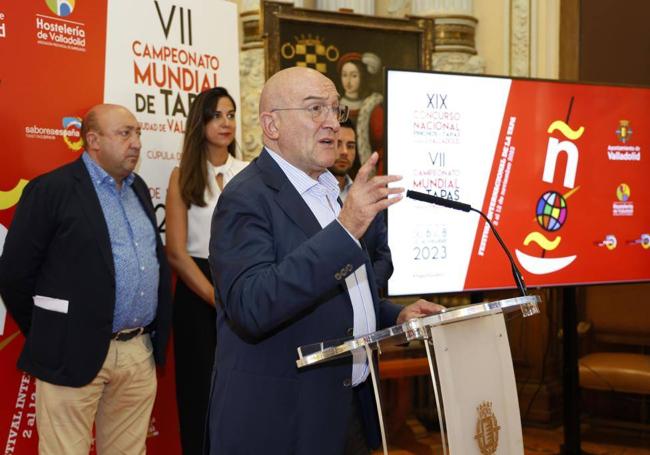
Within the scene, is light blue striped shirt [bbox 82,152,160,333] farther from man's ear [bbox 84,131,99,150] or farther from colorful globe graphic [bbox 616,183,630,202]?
colorful globe graphic [bbox 616,183,630,202]

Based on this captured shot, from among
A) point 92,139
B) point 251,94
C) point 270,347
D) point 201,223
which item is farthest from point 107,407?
point 251,94

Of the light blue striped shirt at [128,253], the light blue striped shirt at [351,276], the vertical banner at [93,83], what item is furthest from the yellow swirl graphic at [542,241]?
the light blue striped shirt at [351,276]

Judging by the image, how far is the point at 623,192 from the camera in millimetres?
4402

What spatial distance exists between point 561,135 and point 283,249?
2.63 metres

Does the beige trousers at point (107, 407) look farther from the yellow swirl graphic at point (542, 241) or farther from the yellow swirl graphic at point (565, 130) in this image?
the yellow swirl graphic at point (565, 130)

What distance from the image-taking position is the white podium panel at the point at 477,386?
1.84 metres

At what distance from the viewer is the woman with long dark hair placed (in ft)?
12.8

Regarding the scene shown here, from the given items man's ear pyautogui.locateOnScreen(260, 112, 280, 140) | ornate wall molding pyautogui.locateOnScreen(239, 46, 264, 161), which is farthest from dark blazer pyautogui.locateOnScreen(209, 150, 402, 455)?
ornate wall molding pyautogui.locateOnScreen(239, 46, 264, 161)

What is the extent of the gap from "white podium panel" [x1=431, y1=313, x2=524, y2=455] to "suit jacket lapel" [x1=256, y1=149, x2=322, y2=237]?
41 cm

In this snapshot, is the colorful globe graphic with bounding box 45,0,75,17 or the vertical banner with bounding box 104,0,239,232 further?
the vertical banner with bounding box 104,0,239,232

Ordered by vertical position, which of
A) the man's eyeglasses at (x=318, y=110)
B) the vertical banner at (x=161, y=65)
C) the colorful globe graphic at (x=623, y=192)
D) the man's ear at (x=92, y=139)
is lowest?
the colorful globe graphic at (x=623, y=192)

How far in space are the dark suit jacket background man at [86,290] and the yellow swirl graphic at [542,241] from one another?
6.04ft

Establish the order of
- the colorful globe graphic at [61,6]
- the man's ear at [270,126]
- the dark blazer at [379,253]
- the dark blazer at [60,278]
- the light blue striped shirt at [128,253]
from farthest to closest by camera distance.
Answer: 1. the colorful globe graphic at [61,6]
2. the light blue striped shirt at [128,253]
3. the dark blazer at [60,278]
4. the dark blazer at [379,253]
5. the man's ear at [270,126]

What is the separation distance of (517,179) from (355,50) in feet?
5.63
